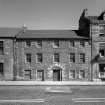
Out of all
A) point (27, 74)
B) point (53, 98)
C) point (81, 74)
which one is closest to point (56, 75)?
point (81, 74)

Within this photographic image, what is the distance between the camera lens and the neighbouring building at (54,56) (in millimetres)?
22328

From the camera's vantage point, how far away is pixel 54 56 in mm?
22656

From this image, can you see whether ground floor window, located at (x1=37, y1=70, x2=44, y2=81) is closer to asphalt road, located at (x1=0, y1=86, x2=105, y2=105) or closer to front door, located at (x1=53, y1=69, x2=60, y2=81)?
front door, located at (x1=53, y1=69, x2=60, y2=81)

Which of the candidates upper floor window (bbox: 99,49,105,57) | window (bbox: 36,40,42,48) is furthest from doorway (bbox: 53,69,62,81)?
upper floor window (bbox: 99,49,105,57)

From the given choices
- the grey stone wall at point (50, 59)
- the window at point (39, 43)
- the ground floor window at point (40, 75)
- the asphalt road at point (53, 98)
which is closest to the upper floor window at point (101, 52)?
the grey stone wall at point (50, 59)

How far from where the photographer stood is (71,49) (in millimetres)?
22547

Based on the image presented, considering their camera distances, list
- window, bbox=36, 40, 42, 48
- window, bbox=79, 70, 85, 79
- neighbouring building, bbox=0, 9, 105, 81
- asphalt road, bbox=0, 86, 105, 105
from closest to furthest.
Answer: asphalt road, bbox=0, 86, 105, 105
neighbouring building, bbox=0, 9, 105, 81
window, bbox=79, 70, 85, 79
window, bbox=36, 40, 42, 48

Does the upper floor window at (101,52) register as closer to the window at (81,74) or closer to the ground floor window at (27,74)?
the window at (81,74)

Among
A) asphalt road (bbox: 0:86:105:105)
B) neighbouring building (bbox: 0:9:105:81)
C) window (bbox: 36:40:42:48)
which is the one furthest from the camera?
window (bbox: 36:40:42:48)

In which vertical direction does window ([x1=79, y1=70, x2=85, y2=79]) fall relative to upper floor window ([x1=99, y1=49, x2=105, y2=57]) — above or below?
below

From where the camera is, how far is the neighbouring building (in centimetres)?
2233

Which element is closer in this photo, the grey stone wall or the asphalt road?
the asphalt road

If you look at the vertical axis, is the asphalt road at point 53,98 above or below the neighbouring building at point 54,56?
below

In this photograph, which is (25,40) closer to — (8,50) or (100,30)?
(8,50)
